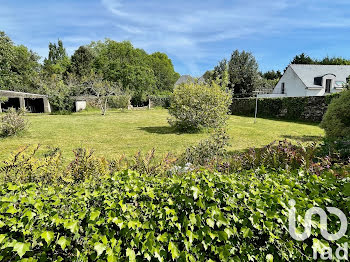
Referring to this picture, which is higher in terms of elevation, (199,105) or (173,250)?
(199,105)

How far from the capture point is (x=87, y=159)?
11.1ft

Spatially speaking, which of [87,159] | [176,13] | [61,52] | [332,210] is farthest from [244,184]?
[61,52]

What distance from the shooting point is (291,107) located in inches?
750

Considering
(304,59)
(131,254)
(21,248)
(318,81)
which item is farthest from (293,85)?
(21,248)

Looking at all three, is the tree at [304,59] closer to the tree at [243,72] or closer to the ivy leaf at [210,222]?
the tree at [243,72]

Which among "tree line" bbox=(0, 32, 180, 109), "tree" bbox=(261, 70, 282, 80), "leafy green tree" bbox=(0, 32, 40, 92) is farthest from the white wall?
Result: "leafy green tree" bbox=(0, 32, 40, 92)

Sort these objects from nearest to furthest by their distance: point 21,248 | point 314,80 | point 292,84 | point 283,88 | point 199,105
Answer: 1. point 21,248
2. point 199,105
3. point 314,80
4. point 292,84
5. point 283,88

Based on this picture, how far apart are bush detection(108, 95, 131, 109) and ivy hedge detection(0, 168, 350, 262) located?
2648 centimetres

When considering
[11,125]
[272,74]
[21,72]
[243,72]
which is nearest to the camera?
[11,125]

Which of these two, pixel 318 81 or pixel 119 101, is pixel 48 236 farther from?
pixel 318 81

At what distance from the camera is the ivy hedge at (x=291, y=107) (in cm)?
1680

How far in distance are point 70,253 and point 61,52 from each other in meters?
69.1

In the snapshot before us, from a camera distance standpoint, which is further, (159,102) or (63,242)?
(159,102)

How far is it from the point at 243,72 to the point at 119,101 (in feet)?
59.0
